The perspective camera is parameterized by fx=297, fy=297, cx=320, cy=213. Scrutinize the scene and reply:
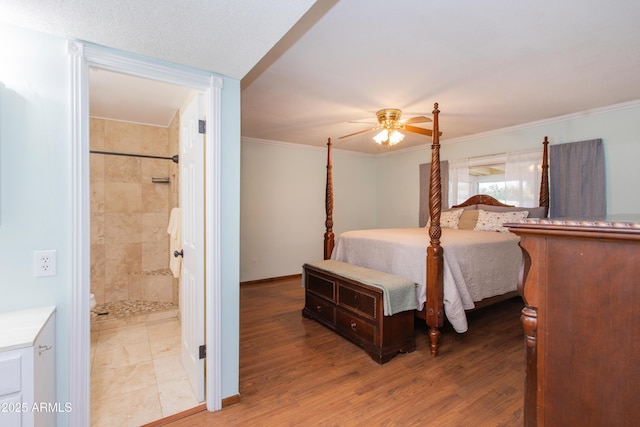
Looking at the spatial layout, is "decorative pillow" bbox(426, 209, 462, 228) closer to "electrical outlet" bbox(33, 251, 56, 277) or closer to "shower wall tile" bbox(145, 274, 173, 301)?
"shower wall tile" bbox(145, 274, 173, 301)

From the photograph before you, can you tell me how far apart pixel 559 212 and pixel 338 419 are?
3746mm

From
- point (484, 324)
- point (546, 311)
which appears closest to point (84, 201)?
point (546, 311)

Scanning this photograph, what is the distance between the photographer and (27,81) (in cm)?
134

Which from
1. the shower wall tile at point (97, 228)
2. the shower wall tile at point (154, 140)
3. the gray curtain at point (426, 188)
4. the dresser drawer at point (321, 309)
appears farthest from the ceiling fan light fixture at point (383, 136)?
the shower wall tile at point (97, 228)

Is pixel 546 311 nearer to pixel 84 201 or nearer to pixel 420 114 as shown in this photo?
pixel 84 201

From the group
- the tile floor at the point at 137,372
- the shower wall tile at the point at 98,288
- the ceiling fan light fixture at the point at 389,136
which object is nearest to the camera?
the tile floor at the point at 137,372

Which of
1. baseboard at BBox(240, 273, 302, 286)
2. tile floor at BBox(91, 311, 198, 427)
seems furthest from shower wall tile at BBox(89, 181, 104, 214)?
baseboard at BBox(240, 273, 302, 286)

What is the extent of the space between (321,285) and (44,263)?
226 cm

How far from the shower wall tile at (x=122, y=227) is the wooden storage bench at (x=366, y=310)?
2.37 metres

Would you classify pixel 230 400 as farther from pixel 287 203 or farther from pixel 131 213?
pixel 287 203

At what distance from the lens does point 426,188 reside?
5203 mm

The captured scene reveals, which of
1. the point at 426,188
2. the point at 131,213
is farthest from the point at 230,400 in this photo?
the point at 426,188

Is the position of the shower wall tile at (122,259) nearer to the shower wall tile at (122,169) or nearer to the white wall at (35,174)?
the shower wall tile at (122,169)

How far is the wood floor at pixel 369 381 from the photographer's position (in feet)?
5.78
